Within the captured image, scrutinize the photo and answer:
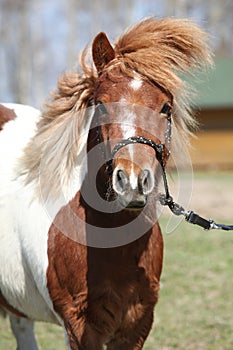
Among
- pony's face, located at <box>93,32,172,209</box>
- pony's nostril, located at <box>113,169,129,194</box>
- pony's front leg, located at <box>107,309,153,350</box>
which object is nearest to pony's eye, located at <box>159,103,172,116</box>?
pony's face, located at <box>93,32,172,209</box>

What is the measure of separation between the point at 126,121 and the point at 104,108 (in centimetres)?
18

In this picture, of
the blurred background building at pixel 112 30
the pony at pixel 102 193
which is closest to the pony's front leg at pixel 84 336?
the pony at pixel 102 193

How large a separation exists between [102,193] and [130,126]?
49 centimetres

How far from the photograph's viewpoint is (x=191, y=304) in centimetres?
617

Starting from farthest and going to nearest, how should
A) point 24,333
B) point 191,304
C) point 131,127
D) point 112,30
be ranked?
point 112,30 → point 191,304 → point 24,333 → point 131,127

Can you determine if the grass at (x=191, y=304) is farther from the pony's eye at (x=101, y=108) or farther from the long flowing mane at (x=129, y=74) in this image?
the pony's eye at (x=101, y=108)

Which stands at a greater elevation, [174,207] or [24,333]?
[174,207]

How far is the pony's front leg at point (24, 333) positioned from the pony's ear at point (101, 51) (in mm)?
2199

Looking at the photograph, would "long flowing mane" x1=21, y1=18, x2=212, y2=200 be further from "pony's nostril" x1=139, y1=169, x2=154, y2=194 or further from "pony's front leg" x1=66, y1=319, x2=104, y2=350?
"pony's front leg" x1=66, y1=319, x2=104, y2=350

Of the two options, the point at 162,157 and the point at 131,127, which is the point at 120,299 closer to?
the point at 162,157

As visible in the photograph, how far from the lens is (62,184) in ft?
11.4

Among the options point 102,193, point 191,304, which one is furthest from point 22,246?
point 191,304

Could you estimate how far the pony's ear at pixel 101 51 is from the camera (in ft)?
10.5

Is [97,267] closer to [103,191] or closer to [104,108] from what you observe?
Result: [103,191]
